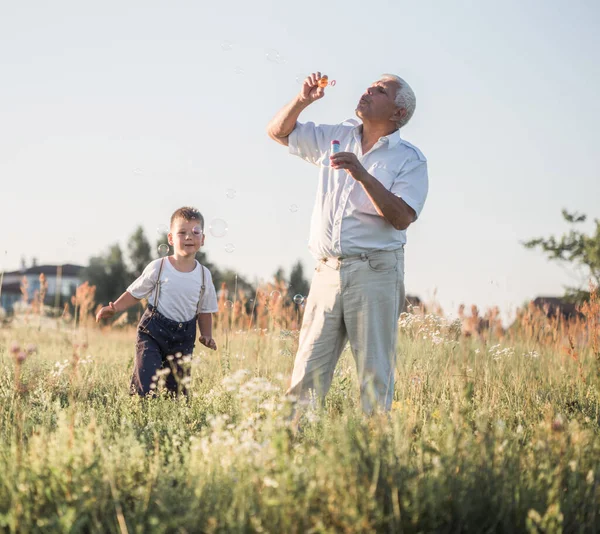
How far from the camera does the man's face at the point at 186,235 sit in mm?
6109

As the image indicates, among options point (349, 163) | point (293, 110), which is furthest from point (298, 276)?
point (349, 163)

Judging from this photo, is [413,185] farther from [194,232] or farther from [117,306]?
[117,306]

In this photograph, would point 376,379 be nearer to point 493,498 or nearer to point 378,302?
point 378,302

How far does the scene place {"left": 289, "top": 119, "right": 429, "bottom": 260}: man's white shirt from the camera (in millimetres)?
4430

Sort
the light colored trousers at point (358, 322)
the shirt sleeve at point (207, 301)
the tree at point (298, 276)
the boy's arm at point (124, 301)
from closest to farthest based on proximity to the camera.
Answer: the light colored trousers at point (358, 322)
the boy's arm at point (124, 301)
the shirt sleeve at point (207, 301)
the tree at point (298, 276)

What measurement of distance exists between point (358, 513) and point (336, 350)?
200cm

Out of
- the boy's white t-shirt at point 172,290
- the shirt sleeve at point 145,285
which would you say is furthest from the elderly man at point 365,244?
the shirt sleeve at point 145,285

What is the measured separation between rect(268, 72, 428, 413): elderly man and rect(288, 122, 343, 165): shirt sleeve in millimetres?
45

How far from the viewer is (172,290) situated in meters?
6.13

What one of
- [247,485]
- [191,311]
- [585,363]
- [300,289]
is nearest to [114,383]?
[191,311]

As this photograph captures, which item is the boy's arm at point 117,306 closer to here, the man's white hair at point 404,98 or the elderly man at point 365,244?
the elderly man at point 365,244

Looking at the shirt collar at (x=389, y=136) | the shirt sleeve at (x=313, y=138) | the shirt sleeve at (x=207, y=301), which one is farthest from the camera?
the shirt sleeve at (x=207, y=301)

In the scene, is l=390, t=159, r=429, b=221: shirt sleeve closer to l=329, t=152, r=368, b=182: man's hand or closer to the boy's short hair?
l=329, t=152, r=368, b=182: man's hand

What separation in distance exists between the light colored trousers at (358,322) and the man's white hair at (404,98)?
87cm
